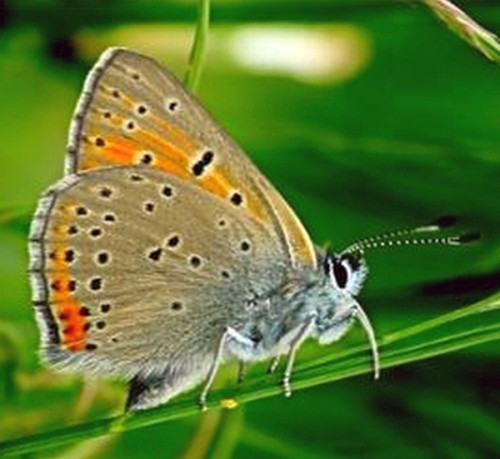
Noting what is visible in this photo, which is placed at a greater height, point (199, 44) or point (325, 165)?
point (199, 44)

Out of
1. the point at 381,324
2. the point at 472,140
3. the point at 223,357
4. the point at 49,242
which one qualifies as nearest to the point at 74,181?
the point at 49,242

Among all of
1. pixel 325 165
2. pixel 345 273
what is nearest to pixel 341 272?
pixel 345 273

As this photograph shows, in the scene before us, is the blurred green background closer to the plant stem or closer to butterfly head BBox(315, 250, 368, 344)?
butterfly head BBox(315, 250, 368, 344)

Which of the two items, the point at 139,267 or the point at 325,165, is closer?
the point at 139,267

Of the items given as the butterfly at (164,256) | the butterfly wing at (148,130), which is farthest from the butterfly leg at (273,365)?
the butterfly wing at (148,130)

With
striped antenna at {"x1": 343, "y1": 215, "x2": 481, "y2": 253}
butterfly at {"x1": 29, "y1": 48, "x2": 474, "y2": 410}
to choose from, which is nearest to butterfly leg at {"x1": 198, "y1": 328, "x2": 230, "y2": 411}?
butterfly at {"x1": 29, "y1": 48, "x2": 474, "y2": 410}

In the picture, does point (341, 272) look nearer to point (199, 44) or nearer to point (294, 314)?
point (294, 314)

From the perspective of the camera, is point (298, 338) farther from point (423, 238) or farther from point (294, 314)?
point (423, 238)
